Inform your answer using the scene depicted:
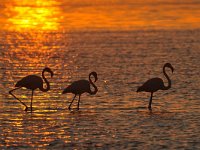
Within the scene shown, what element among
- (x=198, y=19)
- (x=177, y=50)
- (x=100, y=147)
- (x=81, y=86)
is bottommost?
(x=100, y=147)

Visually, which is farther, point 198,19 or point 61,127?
point 198,19

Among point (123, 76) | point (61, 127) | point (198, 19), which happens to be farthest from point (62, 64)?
point (198, 19)

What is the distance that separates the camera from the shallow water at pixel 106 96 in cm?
1852

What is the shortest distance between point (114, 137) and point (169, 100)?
5667 millimetres

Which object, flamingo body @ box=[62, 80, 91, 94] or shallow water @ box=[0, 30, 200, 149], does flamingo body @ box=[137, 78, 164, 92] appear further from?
flamingo body @ box=[62, 80, 91, 94]

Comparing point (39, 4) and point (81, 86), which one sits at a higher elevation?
point (39, 4)

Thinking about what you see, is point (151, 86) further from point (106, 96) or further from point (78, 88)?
point (78, 88)

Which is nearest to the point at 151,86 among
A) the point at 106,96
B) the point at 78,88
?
the point at 106,96

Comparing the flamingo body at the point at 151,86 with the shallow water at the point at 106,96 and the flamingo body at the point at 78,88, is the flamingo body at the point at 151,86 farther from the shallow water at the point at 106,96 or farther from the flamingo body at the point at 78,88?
the flamingo body at the point at 78,88

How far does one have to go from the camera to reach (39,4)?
227 feet

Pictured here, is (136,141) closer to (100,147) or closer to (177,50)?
(100,147)

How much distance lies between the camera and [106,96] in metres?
24.7

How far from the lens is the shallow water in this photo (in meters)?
18.5

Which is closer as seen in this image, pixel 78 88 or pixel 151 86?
pixel 78 88
